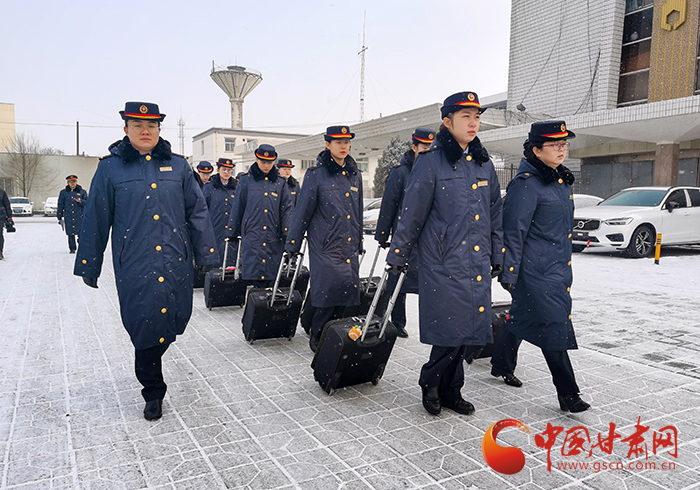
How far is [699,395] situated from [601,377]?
702mm

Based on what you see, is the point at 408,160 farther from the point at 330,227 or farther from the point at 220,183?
the point at 220,183

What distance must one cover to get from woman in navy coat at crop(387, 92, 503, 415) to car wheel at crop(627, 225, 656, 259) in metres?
10.2

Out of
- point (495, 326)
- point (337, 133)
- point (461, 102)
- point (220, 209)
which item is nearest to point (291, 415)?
point (495, 326)

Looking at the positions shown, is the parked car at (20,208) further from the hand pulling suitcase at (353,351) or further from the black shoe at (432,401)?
the black shoe at (432,401)

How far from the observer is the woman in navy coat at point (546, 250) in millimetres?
3654

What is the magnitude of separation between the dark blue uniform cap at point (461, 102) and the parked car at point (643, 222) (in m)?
10.1

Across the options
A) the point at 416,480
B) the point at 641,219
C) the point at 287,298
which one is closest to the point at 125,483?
the point at 416,480

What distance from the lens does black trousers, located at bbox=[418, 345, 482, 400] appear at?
142 inches

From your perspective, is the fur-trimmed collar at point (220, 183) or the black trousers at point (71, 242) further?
the black trousers at point (71, 242)

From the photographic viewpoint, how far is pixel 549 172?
3.72m

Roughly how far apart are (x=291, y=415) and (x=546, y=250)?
212cm

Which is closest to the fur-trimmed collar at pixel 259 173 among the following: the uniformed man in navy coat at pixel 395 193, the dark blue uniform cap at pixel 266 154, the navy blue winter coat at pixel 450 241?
the dark blue uniform cap at pixel 266 154

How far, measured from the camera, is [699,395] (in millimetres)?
4047

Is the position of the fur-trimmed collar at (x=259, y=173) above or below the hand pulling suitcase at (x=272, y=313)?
above
